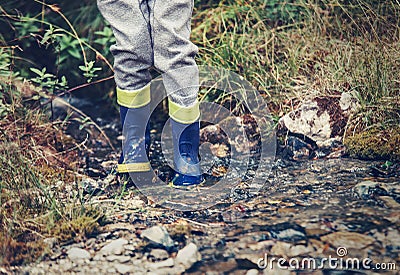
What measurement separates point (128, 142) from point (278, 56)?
4.02 ft

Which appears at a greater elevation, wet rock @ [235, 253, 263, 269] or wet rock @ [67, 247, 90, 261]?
wet rock @ [67, 247, 90, 261]

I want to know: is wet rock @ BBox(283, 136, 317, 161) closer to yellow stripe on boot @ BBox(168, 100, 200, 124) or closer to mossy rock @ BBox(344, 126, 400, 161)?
mossy rock @ BBox(344, 126, 400, 161)

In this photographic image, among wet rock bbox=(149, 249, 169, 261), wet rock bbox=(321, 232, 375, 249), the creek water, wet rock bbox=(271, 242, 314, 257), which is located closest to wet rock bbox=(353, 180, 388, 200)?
the creek water

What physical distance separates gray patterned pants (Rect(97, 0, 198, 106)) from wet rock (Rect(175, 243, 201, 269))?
78 cm

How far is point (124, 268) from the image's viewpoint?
1856mm

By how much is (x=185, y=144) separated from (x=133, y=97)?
1.10 feet

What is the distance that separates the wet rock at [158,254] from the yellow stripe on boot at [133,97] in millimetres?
860

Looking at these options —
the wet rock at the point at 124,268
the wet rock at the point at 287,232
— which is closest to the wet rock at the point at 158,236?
the wet rock at the point at 124,268

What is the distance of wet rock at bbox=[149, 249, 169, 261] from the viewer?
1.92 meters

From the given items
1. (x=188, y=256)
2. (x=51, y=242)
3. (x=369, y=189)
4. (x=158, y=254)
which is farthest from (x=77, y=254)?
(x=369, y=189)

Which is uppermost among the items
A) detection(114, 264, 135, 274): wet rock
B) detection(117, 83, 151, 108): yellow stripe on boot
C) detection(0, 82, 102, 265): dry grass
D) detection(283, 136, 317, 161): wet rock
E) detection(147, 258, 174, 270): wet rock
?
detection(117, 83, 151, 108): yellow stripe on boot

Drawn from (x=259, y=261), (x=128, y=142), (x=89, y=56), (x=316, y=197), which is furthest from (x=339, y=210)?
(x=89, y=56)

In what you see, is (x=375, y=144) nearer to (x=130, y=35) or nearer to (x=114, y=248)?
(x=130, y=35)

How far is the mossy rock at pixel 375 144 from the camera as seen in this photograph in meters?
2.61
